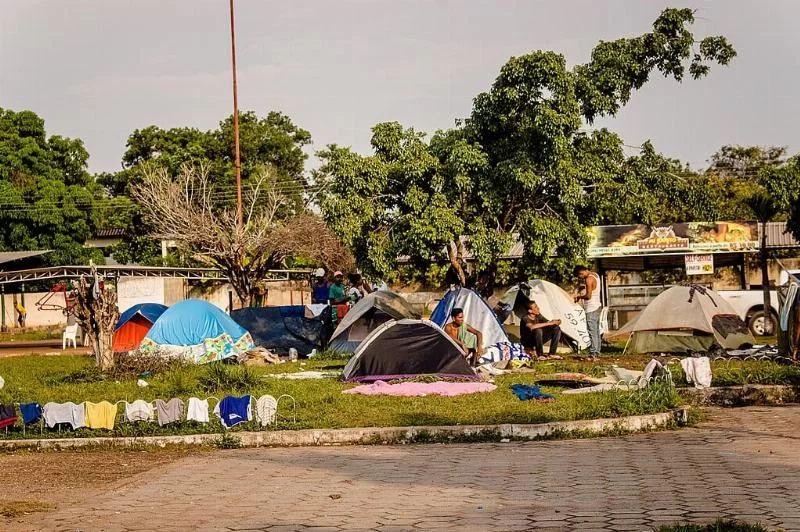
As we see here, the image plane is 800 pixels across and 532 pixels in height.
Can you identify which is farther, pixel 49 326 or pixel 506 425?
pixel 49 326

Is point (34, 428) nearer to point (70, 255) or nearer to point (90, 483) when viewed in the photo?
point (90, 483)

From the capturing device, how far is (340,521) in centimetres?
818

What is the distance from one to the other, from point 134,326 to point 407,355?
38.1 feet

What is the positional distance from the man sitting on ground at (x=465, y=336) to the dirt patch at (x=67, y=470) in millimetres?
7446

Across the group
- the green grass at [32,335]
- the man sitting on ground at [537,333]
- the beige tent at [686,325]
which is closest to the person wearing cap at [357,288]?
the man sitting on ground at [537,333]

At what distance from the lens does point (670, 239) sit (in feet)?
109

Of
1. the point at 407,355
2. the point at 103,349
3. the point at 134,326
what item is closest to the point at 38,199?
the point at 134,326

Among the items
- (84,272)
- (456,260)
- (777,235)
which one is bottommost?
(456,260)

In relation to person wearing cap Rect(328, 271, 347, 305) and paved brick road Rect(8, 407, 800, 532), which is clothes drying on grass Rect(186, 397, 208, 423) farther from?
person wearing cap Rect(328, 271, 347, 305)

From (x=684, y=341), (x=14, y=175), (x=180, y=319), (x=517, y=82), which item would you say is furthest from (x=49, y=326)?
(x=684, y=341)

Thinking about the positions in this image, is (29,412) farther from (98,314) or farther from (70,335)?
(70,335)

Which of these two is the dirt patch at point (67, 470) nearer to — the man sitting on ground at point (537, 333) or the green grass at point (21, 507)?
the green grass at point (21, 507)

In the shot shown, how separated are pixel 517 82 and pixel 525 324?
575 centimetres

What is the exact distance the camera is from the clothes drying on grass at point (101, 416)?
13539mm
